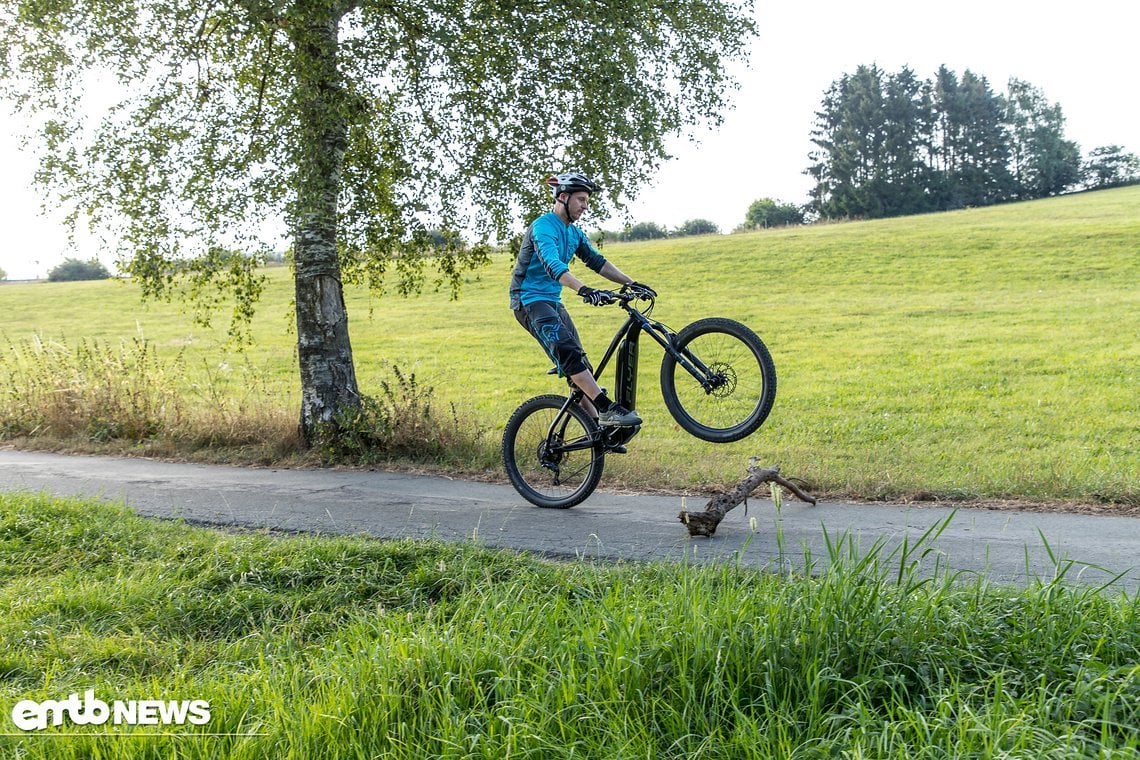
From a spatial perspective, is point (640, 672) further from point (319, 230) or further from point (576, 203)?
point (319, 230)

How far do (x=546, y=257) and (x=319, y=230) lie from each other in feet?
15.6

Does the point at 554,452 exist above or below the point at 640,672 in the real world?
above

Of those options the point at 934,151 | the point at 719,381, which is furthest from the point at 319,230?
the point at 934,151

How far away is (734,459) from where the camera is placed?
36.8 ft

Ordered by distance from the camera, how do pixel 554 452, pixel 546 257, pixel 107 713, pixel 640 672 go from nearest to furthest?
pixel 640 672 → pixel 107 713 → pixel 546 257 → pixel 554 452

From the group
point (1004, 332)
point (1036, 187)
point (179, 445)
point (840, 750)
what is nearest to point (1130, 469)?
point (840, 750)

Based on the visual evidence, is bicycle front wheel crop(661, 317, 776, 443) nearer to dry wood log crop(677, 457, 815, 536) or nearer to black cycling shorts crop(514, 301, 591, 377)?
dry wood log crop(677, 457, 815, 536)

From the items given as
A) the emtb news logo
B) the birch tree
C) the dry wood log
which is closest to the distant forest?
the birch tree

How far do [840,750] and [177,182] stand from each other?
9.34 metres

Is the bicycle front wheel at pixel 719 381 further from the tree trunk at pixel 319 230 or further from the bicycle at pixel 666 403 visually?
the tree trunk at pixel 319 230

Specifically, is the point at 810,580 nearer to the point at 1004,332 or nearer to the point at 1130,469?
the point at 1130,469

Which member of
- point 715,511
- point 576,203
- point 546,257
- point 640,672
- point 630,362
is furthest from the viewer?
point 630,362

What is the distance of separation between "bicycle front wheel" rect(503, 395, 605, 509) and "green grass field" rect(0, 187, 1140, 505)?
44.1 inches

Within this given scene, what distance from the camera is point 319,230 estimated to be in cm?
1068
